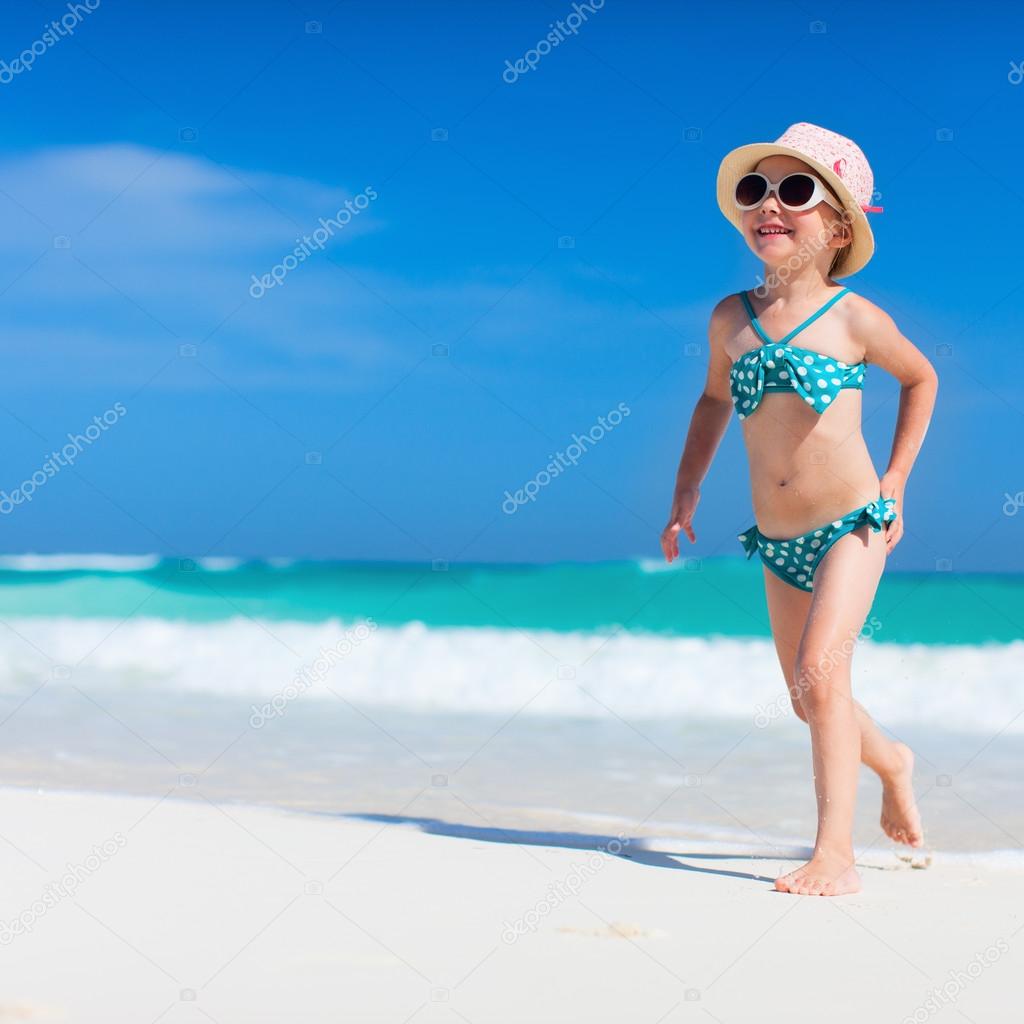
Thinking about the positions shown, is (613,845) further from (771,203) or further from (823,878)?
(771,203)

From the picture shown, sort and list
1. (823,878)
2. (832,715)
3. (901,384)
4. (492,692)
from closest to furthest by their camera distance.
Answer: (823,878)
(832,715)
(901,384)
(492,692)

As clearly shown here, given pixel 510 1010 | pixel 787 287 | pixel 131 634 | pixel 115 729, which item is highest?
pixel 131 634

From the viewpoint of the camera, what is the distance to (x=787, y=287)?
143 inches

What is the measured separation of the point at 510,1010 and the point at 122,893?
1.14 m

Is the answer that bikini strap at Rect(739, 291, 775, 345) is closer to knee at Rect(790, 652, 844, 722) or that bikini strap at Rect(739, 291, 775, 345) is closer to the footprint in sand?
knee at Rect(790, 652, 844, 722)

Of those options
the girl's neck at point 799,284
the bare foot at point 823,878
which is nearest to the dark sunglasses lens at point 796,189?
the girl's neck at point 799,284

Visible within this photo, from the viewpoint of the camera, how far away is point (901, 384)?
3645 millimetres

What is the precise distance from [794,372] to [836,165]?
572mm

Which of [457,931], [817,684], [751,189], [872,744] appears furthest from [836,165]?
[457,931]

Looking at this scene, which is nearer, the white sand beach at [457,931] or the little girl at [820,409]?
the white sand beach at [457,931]

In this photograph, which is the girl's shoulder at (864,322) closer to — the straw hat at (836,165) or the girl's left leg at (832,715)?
the straw hat at (836,165)

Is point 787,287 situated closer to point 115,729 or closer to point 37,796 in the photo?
point 37,796

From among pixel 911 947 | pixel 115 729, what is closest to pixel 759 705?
pixel 115 729

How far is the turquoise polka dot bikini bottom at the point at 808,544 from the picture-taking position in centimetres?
351
